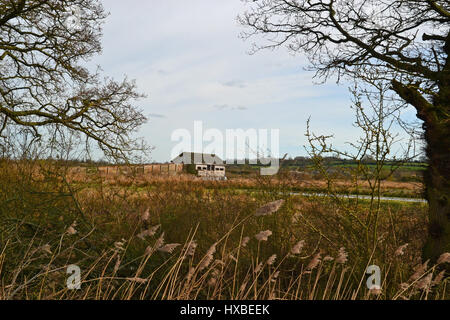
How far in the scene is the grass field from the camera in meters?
4.29

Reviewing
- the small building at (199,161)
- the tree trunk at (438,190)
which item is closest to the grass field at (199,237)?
the tree trunk at (438,190)

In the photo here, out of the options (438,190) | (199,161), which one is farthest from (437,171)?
(199,161)

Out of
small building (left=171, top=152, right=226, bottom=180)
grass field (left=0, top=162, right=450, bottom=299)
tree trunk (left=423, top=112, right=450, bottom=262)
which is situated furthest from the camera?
small building (left=171, top=152, right=226, bottom=180)

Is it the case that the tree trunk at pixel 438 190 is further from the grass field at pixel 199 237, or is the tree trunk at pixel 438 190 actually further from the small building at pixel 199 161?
the small building at pixel 199 161

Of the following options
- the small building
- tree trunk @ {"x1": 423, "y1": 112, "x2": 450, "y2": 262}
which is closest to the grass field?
tree trunk @ {"x1": 423, "y1": 112, "x2": 450, "y2": 262}

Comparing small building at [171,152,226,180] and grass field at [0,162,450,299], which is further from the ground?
small building at [171,152,226,180]

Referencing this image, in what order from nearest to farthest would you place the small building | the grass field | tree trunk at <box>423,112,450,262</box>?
the grass field
tree trunk at <box>423,112,450,262</box>
the small building

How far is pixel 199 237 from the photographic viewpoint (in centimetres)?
557

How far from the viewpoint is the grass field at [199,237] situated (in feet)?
14.1

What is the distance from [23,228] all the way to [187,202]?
238 cm

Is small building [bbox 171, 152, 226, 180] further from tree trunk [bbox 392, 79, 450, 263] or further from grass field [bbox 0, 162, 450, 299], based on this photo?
tree trunk [bbox 392, 79, 450, 263]

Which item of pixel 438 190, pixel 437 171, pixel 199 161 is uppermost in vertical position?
pixel 199 161

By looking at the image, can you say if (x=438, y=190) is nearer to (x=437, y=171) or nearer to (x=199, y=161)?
(x=437, y=171)
